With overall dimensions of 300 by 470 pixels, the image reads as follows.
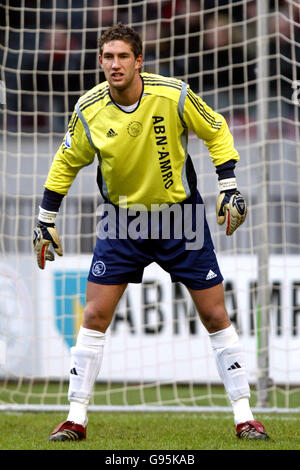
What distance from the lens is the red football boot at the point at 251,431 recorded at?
3.70m

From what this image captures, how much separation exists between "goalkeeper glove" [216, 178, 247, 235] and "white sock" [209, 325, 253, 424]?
0.51m

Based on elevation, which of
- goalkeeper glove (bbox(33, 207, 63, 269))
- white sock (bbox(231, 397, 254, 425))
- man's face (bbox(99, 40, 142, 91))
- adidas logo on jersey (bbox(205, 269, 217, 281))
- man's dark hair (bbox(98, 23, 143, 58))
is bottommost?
white sock (bbox(231, 397, 254, 425))

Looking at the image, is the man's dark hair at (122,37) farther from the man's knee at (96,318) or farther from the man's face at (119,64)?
the man's knee at (96,318)

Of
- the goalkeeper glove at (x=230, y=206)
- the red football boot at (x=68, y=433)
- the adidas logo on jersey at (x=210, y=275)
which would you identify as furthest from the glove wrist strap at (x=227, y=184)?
the red football boot at (x=68, y=433)

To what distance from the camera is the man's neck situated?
145 inches

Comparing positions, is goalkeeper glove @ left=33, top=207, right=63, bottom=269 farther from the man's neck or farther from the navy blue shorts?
the man's neck

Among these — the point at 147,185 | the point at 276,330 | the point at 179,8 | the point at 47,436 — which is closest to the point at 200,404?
the point at 276,330

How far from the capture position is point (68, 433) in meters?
3.78

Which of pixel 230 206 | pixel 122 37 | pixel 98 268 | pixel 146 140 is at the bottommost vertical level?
pixel 98 268

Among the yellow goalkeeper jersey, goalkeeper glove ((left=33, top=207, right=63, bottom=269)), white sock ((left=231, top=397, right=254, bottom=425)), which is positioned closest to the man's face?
the yellow goalkeeper jersey

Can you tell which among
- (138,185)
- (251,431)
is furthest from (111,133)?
(251,431)

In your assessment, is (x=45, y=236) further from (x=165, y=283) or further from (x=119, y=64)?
(x=165, y=283)

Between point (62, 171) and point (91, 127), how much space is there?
29 centimetres

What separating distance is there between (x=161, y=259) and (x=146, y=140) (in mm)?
569
